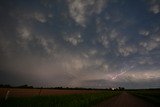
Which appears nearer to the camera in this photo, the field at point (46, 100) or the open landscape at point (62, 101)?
the field at point (46, 100)

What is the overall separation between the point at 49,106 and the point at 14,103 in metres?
3.46

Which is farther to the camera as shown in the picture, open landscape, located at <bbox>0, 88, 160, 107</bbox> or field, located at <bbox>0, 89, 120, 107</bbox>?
open landscape, located at <bbox>0, 88, 160, 107</bbox>

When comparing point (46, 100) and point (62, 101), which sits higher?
point (62, 101)

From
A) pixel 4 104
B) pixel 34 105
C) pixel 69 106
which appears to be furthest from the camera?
pixel 69 106

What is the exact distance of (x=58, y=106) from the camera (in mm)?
20500

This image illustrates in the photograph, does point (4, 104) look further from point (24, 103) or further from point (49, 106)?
point (49, 106)

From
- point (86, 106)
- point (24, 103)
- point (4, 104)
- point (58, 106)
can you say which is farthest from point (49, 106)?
point (86, 106)

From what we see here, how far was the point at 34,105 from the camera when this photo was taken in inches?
780

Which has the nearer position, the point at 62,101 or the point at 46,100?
the point at 46,100

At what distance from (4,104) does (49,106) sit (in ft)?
14.6

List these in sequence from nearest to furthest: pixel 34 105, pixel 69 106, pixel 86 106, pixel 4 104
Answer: pixel 4 104 → pixel 34 105 → pixel 69 106 → pixel 86 106

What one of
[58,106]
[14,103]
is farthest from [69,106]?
[14,103]

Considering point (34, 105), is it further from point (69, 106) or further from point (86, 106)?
point (86, 106)

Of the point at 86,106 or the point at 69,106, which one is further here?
the point at 86,106
